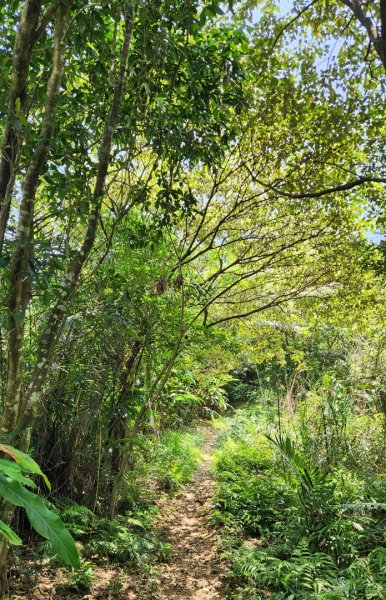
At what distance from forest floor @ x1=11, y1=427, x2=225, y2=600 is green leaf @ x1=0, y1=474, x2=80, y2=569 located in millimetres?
3137

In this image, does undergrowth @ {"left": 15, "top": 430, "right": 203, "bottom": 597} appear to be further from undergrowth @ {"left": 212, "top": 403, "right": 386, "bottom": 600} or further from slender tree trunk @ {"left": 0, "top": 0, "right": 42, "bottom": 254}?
slender tree trunk @ {"left": 0, "top": 0, "right": 42, "bottom": 254}

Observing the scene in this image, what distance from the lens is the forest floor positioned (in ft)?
12.0

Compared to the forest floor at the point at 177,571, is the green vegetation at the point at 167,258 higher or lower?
higher

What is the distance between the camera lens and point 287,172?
6.16m

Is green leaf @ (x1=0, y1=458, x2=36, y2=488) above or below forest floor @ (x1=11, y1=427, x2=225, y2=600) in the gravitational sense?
above

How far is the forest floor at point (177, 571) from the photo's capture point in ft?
12.0

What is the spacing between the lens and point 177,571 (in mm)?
4438

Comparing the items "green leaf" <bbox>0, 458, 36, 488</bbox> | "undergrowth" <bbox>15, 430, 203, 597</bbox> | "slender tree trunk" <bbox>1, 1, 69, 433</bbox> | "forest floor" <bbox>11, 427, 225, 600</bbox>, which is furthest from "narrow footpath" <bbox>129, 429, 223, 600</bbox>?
"green leaf" <bbox>0, 458, 36, 488</bbox>

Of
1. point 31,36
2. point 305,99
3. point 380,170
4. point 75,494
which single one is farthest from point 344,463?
point 31,36

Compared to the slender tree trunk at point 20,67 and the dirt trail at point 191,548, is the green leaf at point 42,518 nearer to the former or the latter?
the slender tree trunk at point 20,67

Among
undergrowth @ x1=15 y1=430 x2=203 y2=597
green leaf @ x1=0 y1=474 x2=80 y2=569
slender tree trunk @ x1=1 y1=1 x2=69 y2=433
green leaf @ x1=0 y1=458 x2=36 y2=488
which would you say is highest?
slender tree trunk @ x1=1 y1=1 x2=69 y2=433

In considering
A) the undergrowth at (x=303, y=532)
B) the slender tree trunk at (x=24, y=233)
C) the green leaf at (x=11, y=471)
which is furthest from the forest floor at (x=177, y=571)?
the green leaf at (x=11, y=471)

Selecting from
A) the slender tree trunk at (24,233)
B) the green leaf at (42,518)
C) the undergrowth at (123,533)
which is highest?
the slender tree trunk at (24,233)

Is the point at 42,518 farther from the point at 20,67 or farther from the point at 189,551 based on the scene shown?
the point at 189,551
